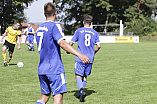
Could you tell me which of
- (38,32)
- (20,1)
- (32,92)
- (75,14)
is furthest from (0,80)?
(75,14)

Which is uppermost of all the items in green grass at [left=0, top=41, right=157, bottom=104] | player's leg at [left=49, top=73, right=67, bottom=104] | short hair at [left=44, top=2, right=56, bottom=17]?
short hair at [left=44, top=2, right=56, bottom=17]

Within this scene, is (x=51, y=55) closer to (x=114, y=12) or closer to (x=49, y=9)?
(x=49, y=9)

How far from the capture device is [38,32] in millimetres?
5125

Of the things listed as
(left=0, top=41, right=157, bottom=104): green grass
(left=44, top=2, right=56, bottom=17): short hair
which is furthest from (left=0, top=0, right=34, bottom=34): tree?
(left=44, top=2, right=56, bottom=17): short hair

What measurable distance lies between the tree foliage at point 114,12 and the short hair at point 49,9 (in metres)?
A: 59.3

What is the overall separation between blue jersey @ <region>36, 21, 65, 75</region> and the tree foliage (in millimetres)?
59321

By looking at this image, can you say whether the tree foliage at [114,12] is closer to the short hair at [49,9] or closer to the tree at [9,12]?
the tree at [9,12]

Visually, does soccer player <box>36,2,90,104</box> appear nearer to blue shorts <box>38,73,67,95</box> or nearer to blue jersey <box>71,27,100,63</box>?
blue shorts <box>38,73,67,95</box>

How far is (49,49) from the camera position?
503 cm

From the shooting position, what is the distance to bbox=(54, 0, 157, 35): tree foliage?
6525 centimetres

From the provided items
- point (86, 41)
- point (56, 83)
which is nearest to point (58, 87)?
point (56, 83)

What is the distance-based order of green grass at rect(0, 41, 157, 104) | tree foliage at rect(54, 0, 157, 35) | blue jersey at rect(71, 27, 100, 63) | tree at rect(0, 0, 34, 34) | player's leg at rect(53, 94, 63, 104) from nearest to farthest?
player's leg at rect(53, 94, 63, 104) → green grass at rect(0, 41, 157, 104) → blue jersey at rect(71, 27, 100, 63) → tree at rect(0, 0, 34, 34) → tree foliage at rect(54, 0, 157, 35)

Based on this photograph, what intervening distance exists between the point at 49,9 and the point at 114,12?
205 feet

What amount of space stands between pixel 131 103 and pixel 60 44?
126 inches
